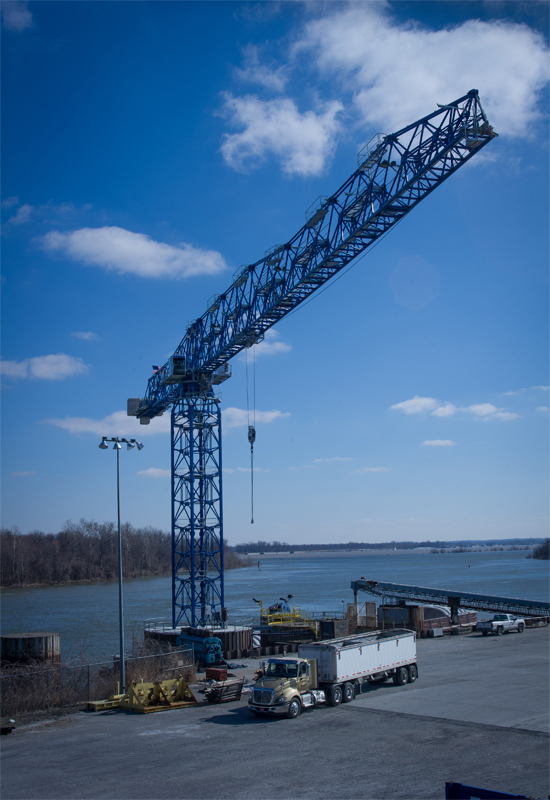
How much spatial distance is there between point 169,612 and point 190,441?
2781cm

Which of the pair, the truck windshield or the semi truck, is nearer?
the semi truck

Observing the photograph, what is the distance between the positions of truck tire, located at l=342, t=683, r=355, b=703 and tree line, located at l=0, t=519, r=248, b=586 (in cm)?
9796

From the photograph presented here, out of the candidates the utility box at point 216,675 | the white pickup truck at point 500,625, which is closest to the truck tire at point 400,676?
the utility box at point 216,675

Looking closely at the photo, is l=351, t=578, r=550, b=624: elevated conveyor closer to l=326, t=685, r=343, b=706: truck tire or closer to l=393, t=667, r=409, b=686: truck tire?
l=393, t=667, r=409, b=686: truck tire

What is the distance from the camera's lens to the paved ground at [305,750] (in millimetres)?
13375

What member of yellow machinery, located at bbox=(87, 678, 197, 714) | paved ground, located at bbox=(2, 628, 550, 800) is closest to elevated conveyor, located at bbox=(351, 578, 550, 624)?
paved ground, located at bbox=(2, 628, 550, 800)

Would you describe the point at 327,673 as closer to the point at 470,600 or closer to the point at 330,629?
the point at 330,629

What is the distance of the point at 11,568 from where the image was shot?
109m

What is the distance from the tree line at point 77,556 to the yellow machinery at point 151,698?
9463cm

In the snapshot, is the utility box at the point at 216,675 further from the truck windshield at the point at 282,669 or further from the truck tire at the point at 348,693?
the truck tire at the point at 348,693

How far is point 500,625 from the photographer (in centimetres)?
3928

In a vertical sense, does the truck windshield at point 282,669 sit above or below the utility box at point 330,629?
above

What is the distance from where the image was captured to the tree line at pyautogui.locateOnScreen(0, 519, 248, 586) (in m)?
110

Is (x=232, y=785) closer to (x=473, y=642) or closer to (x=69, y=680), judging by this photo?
(x=69, y=680)
